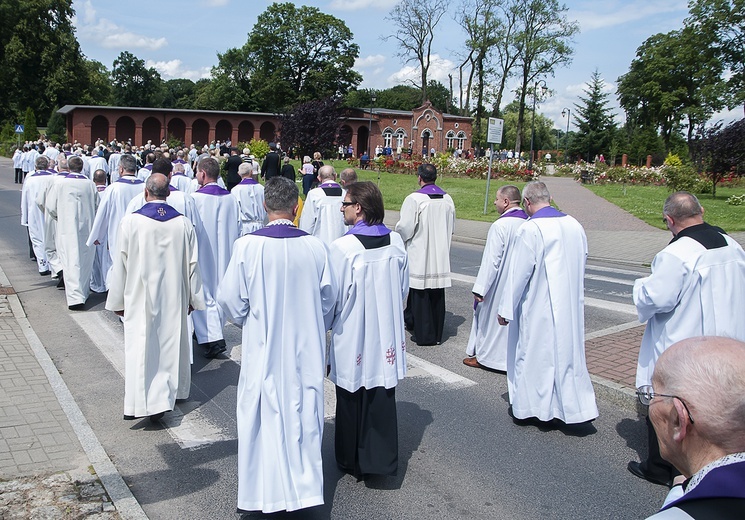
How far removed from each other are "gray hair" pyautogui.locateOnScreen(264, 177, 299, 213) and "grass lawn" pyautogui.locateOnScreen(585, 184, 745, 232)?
63.0 feet

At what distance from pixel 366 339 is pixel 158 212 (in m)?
2.39

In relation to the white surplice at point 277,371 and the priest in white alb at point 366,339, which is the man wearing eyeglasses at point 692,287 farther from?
the white surplice at point 277,371

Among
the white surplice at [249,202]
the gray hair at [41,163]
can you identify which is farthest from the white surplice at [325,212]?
the gray hair at [41,163]

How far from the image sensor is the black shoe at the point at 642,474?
4.88 meters

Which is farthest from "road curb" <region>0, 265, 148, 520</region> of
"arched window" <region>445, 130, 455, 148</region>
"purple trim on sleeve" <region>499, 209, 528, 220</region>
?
"arched window" <region>445, 130, 455, 148</region>

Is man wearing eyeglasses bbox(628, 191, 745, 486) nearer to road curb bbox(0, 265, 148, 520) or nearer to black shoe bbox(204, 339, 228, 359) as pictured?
road curb bbox(0, 265, 148, 520)

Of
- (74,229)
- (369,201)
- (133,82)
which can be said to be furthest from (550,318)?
(133,82)

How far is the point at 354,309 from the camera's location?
4574mm

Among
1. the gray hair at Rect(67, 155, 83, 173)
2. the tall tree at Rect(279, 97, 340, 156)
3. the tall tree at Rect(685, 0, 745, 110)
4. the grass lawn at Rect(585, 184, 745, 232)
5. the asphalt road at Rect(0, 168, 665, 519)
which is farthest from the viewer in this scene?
the tall tree at Rect(685, 0, 745, 110)

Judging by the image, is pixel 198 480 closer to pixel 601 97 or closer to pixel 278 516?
pixel 278 516

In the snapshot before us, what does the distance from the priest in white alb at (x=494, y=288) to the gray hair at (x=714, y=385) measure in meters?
5.01

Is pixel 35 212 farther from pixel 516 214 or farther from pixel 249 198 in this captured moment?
pixel 516 214

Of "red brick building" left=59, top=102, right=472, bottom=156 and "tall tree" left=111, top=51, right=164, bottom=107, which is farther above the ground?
"tall tree" left=111, top=51, right=164, bottom=107

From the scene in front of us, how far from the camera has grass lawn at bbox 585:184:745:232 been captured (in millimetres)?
22705
